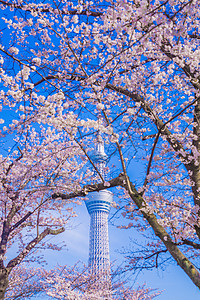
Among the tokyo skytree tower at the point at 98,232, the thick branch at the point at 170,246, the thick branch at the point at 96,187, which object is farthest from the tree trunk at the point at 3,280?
the tokyo skytree tower at the point at 98,232

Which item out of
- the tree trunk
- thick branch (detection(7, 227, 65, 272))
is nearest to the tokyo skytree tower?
thick branch (detection(7, 227, 65, 272))

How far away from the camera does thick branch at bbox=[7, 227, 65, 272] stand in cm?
616

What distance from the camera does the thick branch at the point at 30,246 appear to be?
6164 mm

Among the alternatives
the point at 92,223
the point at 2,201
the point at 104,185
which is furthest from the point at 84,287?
the point at 92,223

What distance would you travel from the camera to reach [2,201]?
6941mm

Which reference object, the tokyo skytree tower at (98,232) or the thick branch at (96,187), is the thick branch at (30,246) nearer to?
the thick branch at (96,187)

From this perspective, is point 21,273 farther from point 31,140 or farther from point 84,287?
point 31,140

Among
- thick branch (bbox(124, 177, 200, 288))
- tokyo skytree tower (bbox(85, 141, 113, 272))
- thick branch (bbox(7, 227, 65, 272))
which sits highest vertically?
tokyo skytree tower (bbox(85, 141, 113, 272))

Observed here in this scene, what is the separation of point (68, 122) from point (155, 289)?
14007mm

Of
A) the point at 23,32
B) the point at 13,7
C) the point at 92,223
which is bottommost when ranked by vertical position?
the point at 13,7

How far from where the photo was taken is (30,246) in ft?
22.1

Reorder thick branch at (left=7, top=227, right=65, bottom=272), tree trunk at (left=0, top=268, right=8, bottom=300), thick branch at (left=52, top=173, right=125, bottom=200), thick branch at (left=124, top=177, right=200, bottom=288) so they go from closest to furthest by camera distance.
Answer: thick branch at (left=124, top=177, right=200, bottom=288) → thick branch at (left=52, top=173, right=125, bottom=200) → tree trunk at (left=0, top=268, right=8, bottom=300) → thick branch at (left=7, top=227, right=65, bottom=272)

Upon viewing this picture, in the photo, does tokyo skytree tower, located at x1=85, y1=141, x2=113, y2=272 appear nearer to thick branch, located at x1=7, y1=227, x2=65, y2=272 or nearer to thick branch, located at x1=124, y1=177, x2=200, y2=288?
thick branch, located at x1=7, y1=227, x2=65, y2=272

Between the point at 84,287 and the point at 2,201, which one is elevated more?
the point at 2,201
